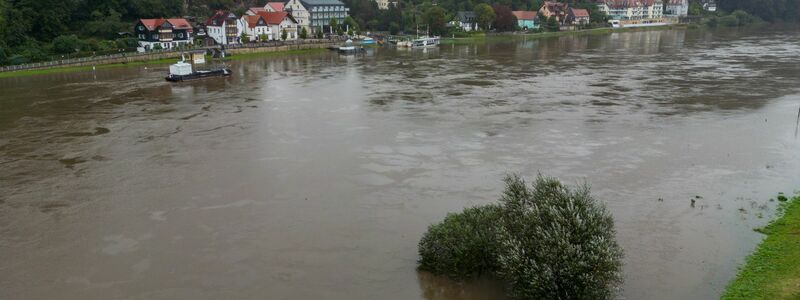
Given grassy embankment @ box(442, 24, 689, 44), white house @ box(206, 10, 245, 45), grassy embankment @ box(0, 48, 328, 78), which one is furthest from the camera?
grassy embankment @ box(442, 24, 689, 44)

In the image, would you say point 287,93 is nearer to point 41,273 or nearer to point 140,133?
point 140,133

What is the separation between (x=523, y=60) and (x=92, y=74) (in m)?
29.3

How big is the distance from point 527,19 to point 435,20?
58.5ft

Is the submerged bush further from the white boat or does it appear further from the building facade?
the building facade

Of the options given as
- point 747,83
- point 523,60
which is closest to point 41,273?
point 747,83

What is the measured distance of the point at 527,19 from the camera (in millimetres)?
79250

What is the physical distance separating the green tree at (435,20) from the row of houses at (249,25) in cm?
936

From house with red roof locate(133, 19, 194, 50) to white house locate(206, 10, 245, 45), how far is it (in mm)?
3077

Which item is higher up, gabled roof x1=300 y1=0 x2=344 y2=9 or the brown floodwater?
gabled roof x1=300 y1=0 x2=344 y2=9

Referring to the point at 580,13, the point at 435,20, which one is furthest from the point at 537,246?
the point at 580,13

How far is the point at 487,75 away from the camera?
3741 centimetres

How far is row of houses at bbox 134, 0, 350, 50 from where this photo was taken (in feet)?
164

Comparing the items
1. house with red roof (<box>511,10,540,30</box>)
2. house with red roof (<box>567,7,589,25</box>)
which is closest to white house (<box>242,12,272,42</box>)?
house with red roof (<box>511,10,540,30</box>)

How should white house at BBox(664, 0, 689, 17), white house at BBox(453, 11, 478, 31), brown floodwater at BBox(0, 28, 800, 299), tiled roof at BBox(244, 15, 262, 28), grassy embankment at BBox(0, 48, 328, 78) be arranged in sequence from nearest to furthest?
brown floodwater at BBox(0, 28, 800, 299) → grassy embankment at BBox(0, 48, 328, 78) → tiled roof at BBox(244, 15, 262, 28) → white house at BBox(453, 11, 478, 31) → white house at BBox(664, 0, 689, 17)
